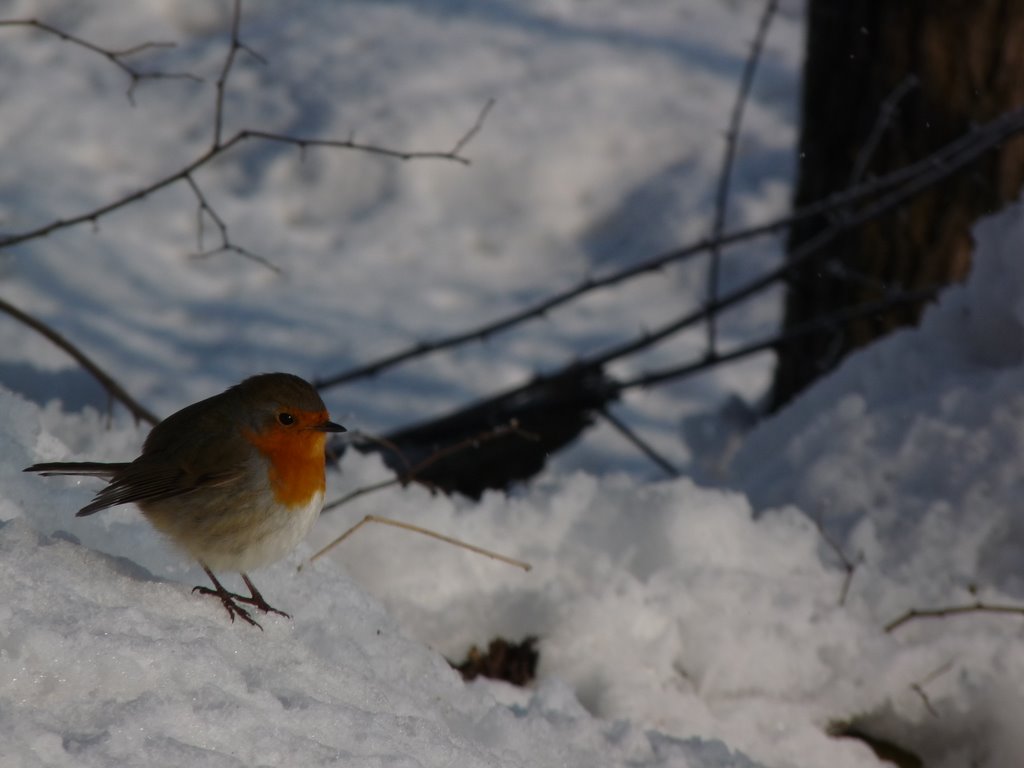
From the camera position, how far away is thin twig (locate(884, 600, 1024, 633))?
2361 millimetres

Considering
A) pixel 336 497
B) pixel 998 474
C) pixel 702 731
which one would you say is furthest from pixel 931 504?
pixel 336 497

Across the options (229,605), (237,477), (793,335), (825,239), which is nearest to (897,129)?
(825,239)

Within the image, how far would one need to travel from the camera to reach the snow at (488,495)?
1.60 m

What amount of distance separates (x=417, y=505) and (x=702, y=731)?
2.48 ft

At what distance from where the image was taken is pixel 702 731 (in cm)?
227

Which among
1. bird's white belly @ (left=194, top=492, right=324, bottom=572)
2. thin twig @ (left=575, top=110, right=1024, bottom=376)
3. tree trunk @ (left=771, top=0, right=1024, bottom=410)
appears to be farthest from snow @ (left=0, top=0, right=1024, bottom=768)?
tree trunk @ (left=771, top=0, right=1024, bottom=410)

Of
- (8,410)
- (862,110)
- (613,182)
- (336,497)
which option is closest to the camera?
(8,410)

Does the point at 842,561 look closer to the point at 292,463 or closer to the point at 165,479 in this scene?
the point at 292,463

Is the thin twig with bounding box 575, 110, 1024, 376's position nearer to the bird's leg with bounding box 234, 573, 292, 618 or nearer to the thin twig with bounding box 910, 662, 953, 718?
the thin twig with bounding box 910, 662, 953, 718

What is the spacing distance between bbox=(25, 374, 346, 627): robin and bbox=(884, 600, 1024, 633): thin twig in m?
1.28

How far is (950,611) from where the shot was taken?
2.42m

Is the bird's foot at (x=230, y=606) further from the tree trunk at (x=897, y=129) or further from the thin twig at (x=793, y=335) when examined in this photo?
the tree trunk at (x=897, y=129)

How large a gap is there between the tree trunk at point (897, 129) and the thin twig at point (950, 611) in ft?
5.19

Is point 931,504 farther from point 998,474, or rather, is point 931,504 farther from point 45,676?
point 45,676
